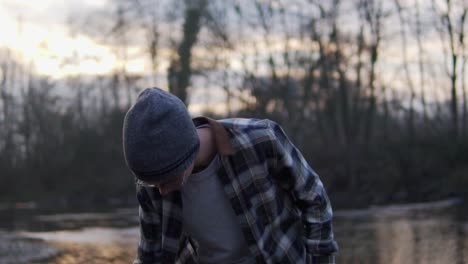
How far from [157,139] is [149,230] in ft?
2.21

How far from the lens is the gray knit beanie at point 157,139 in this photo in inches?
105

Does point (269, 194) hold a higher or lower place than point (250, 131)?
lower

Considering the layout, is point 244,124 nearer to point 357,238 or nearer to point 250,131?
point 250,131

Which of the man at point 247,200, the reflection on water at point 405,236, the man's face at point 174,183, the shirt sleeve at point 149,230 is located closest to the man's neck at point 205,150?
the man at point 247,200

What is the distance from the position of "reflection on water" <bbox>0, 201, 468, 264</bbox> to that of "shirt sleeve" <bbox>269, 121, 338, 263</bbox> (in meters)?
9.53

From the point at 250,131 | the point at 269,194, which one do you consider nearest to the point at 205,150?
the point at 250,131

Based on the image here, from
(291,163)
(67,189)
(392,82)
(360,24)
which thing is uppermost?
(291,163)

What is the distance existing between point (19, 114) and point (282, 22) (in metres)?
32.6

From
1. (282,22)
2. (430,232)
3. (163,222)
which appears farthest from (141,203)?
(282,22)

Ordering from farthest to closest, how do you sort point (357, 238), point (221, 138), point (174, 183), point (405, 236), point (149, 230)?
point (357, 238)
point (405, 236)
point (149, 230)
point (221, 138)
point (174, 183)

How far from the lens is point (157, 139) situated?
2.66m

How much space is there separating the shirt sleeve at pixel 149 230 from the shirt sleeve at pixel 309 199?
508 mm

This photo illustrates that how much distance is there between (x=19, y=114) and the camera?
67.4m

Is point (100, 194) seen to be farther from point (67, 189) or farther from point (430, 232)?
point (430, 232)
